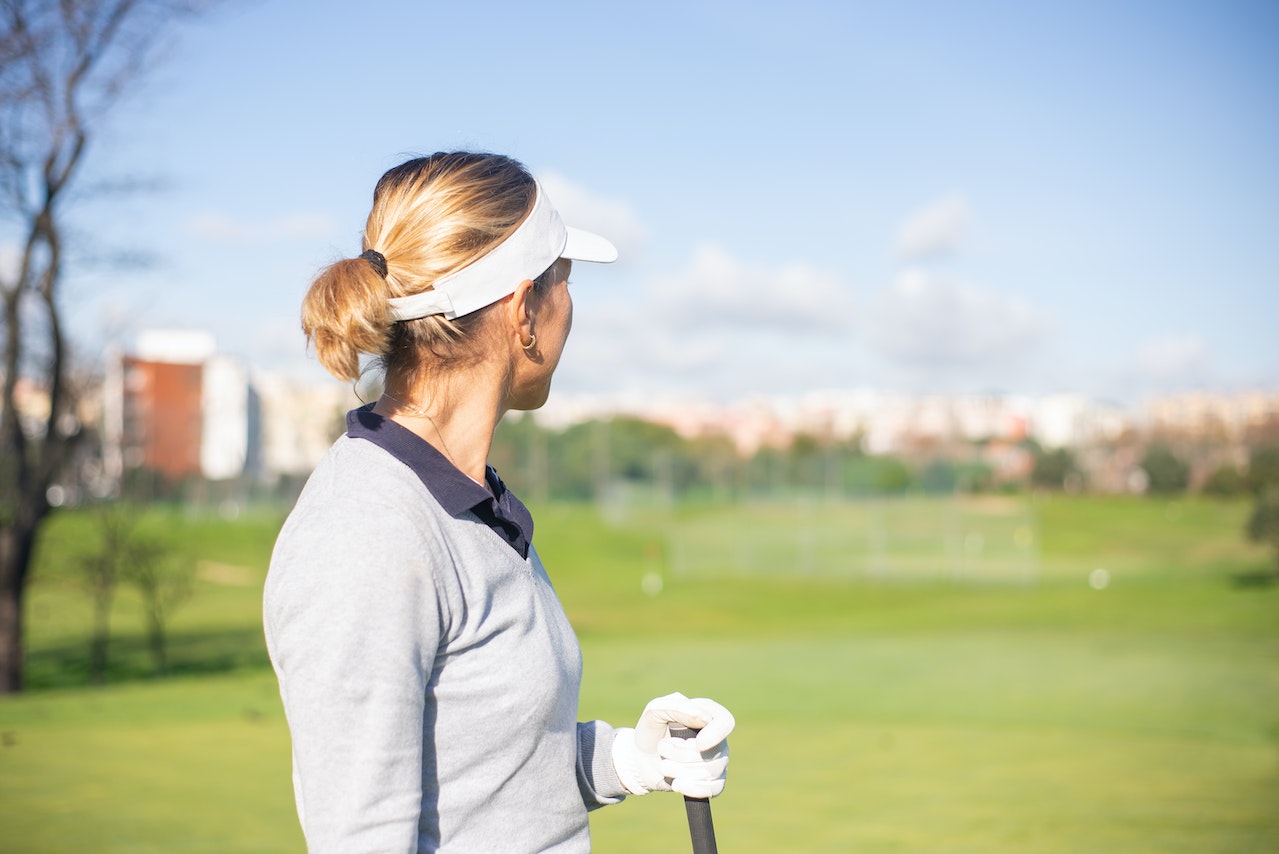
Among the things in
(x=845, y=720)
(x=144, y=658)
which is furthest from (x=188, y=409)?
(x=845, y=720)

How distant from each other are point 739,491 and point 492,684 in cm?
4232

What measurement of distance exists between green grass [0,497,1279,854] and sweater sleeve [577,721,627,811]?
3883mm

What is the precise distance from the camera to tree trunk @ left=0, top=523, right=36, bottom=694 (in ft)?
42.7

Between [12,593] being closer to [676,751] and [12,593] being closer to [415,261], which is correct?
[676,751]

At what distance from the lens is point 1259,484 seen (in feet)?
147

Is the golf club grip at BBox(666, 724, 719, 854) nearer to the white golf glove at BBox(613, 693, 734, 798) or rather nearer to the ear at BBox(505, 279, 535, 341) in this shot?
the white golf glove at BBox(613, 693, 734, 798)

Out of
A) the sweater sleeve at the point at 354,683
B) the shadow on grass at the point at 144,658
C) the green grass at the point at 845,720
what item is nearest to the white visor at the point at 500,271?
the sweater sleeve at the point at 354,683

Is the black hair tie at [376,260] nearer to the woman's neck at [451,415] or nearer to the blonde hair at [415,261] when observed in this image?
the blonde hair at [415,261]

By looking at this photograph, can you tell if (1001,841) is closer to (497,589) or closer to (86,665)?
(497,589)

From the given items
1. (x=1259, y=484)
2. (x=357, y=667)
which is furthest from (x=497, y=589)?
(x=1259, y=484)

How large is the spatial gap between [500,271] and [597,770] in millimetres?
855

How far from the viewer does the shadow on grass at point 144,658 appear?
17.9 m

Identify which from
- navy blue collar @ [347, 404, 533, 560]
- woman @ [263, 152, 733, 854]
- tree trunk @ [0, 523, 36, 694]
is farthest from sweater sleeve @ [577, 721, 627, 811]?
tree trunk @ [0, 523, 36, 694]

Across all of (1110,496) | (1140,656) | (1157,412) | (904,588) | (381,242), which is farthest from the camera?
(1157,412)
